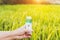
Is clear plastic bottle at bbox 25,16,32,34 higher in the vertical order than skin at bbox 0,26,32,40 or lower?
higher

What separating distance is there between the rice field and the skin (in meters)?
0.05

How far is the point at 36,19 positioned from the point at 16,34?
10.4 inches

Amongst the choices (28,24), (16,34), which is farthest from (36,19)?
(16,34)

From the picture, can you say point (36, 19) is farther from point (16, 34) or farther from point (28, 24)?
point (16, 34)

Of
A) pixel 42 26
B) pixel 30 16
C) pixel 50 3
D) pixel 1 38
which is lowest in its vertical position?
pixel 1 38

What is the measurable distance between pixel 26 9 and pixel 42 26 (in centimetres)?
25

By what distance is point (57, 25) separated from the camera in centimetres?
152

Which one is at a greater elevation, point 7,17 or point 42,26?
point 7,17

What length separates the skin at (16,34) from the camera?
149cm

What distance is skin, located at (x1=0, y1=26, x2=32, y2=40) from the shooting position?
1.49 metres

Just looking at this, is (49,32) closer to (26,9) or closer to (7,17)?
(26,9)

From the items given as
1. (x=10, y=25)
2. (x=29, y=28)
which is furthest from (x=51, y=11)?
(x=10, y=25)

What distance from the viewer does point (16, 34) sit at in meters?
1.49

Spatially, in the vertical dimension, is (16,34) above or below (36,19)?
below
